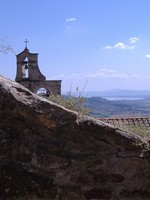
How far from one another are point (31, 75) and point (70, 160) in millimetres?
18982

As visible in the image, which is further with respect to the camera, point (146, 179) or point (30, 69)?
point (30, 69)

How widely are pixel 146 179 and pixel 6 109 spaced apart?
146 cm

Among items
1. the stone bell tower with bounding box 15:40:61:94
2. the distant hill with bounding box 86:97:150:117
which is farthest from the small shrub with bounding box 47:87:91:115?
the stone bell tower with bounding box 15:40:61:94

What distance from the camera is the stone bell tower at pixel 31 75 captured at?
68.8 feet

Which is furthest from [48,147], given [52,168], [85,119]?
[85,119]

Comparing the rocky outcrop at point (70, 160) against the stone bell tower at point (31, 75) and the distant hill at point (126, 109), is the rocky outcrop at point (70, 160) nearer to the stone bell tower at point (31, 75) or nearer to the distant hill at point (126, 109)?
the distant hill at point (126, 109)

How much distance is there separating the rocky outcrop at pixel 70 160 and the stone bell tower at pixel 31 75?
56.8ft

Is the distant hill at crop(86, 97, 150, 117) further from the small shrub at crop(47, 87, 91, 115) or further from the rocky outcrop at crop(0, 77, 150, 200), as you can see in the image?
the rocky outcrop at crop(0, 77, 150, 200)

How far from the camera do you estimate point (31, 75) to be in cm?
2206

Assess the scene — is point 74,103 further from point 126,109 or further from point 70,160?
point 126,109

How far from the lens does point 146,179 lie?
132 inches

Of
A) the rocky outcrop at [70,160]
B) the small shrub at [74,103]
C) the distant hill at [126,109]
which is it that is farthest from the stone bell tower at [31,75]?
the rocky outcrop at [70,160]

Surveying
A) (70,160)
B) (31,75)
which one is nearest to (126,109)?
(70,160)

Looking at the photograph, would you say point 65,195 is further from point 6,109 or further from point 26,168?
point 6,109
